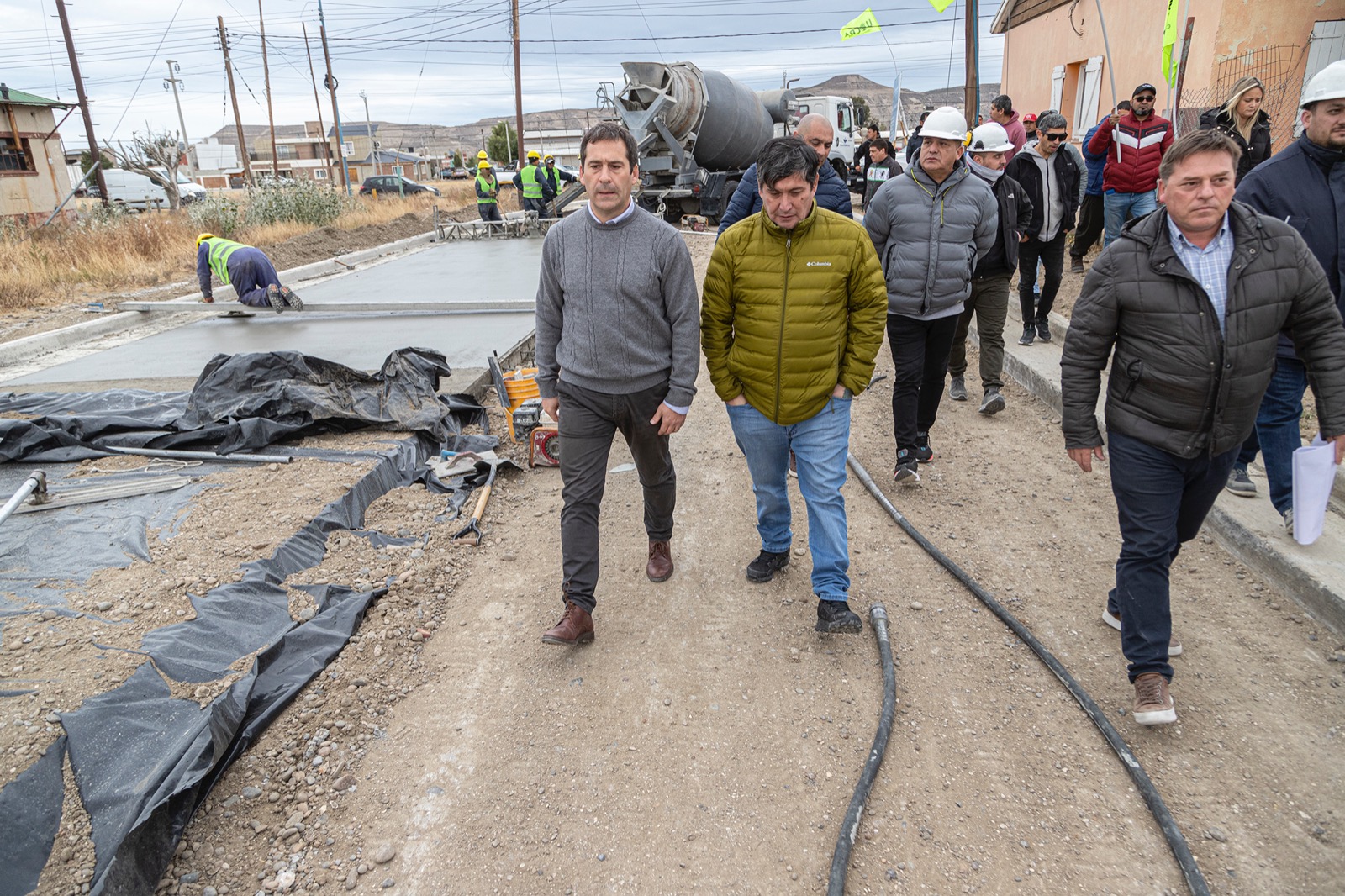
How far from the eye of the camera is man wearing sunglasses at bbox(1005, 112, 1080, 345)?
21.7 feet

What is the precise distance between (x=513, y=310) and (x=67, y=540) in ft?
18.8

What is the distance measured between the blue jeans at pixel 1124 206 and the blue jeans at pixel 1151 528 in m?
5.22

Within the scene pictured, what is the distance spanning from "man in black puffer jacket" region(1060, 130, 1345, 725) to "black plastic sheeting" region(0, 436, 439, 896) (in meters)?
3.01

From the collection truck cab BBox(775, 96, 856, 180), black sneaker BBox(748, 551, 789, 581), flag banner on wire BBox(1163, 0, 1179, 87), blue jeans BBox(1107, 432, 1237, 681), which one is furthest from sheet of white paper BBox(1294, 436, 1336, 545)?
truck cab BBox(775, 96, 856, 180)

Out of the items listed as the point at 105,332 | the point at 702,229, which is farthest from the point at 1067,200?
the point at 702,229

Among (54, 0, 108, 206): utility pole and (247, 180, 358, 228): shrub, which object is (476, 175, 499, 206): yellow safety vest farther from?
(54, 0, 108, 206): utility pole

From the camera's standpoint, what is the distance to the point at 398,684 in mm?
3127

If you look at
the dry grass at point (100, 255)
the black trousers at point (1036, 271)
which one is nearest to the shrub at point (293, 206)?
the dry grass at point (100, 255)

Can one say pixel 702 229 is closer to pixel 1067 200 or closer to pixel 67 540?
pixel 1067 200

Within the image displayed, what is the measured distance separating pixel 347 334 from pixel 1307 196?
26.0ft

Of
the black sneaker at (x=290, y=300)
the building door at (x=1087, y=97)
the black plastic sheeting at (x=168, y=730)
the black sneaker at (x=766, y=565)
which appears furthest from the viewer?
the building door at (x=1087, y=97)

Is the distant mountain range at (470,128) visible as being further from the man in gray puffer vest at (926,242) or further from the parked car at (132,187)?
the man in gray puffer vest at (926,242)

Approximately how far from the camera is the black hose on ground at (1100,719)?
2.18m

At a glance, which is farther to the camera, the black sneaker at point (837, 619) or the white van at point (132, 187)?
the white van at point (132, 187)
